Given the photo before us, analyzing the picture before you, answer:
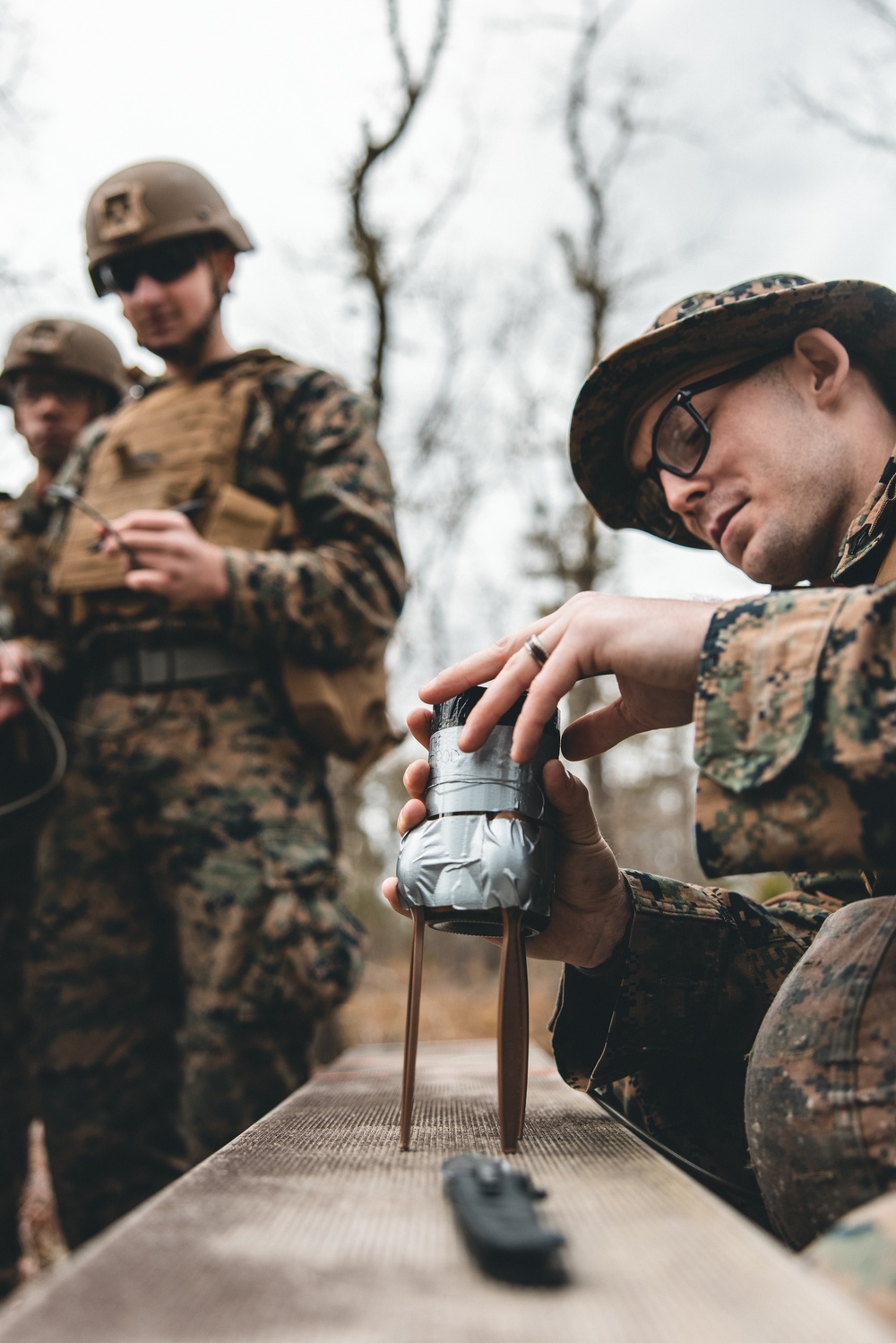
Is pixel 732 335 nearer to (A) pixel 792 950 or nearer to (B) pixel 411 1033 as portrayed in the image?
(A) pixel 792 950

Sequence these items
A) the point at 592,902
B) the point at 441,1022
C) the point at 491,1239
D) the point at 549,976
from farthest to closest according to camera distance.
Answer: the point at 549,976
the point at 441,1022
the point at 592,902
the point at 491,1239

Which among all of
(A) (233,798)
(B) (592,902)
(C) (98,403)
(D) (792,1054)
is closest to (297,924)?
(A) (233,798)

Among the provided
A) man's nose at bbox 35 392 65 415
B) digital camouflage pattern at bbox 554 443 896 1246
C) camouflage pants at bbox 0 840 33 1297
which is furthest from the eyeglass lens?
man's nose at bbox 35 392 65 415

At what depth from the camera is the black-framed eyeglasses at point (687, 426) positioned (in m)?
1.97

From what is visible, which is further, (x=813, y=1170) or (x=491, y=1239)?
(x=813, y=1170)

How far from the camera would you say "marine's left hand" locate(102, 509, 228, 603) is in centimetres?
263

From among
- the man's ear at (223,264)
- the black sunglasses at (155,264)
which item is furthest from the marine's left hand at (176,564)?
the man's ear at (223,264)

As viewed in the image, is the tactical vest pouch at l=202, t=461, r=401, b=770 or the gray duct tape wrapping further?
the tactical vest pouch at l=202, t=461, r=401, b=770

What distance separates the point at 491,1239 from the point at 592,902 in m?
0.92

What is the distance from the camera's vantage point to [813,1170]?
4.08ft

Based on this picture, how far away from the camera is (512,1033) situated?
1.28m

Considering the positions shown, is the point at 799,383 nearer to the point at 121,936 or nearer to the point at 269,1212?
the point at 269,1212

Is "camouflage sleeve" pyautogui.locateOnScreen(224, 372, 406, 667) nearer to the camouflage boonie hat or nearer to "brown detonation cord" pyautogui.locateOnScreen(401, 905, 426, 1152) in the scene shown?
the camouflage boonie hat

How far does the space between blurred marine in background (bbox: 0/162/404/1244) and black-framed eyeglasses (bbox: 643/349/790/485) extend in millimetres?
1073
